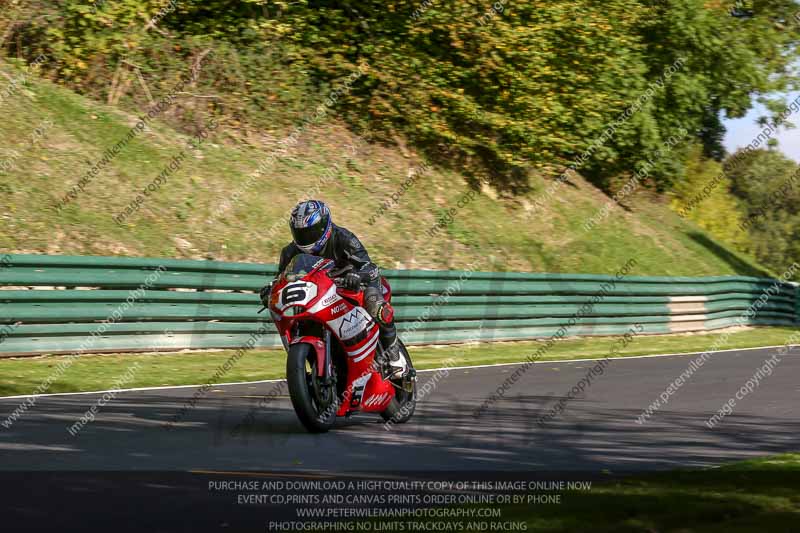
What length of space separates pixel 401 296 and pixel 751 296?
48.0 feet

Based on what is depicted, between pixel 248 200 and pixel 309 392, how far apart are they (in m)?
13.6

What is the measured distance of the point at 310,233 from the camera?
28.6 feet

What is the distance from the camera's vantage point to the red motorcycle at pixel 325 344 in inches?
331

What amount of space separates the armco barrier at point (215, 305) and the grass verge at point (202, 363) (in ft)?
0.81

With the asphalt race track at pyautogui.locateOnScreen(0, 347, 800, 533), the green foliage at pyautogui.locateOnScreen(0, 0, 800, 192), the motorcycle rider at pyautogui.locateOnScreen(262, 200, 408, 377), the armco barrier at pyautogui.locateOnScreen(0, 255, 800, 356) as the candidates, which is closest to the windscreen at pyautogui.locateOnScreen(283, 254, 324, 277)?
the motorcycle rider at pyautogui.locateOnScreen(262, 200, 408, 377)

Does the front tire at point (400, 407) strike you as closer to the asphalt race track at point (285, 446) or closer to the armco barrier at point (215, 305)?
the asphalt race track at point (285, 446)

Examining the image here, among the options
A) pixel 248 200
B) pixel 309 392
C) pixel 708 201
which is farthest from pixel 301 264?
pixel 708 201

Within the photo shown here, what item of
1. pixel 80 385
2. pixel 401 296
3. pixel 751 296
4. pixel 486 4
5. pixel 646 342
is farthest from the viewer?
pixel 751 296

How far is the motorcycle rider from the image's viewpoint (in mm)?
8695

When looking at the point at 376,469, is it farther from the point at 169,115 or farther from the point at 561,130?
the point at 561,130

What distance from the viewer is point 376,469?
283 inches

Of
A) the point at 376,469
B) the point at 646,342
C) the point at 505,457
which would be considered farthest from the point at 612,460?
the point at 646,342

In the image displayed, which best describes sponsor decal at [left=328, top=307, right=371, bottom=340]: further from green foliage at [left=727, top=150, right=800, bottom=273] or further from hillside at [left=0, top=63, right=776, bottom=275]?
green foliage at [left=727, top=150, right=800, bottom=273]

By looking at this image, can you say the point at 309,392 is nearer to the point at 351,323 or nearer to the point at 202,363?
the point at 351,323
